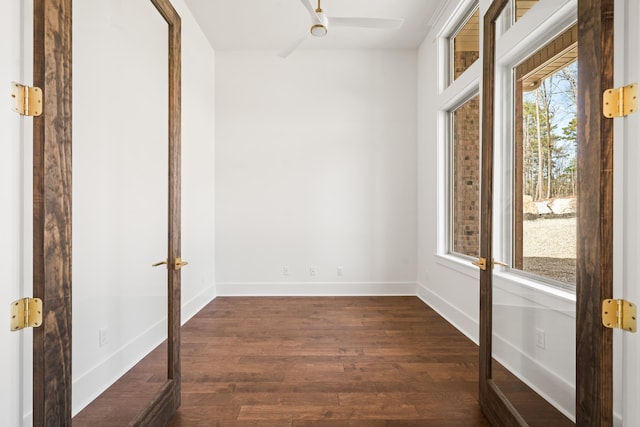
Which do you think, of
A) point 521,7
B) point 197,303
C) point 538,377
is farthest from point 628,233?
point 197,303

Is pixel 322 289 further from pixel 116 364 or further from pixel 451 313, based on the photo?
pixel 116 364

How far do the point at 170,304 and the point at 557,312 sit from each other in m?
1.95

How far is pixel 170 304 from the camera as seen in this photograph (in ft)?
6.17

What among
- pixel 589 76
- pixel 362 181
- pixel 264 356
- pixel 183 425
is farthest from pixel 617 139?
pixel 362 181

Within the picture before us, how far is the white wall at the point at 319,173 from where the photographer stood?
15.0 ft

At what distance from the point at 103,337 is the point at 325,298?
301 centimetres

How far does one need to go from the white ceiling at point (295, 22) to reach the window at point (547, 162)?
2.28 metres

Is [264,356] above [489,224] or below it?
below

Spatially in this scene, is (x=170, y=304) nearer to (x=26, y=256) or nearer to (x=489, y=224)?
(x=26, y=256)

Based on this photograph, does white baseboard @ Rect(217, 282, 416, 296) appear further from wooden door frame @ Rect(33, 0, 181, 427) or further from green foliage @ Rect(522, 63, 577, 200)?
wooden door frame @ Rect(33, 0, 181, 427)

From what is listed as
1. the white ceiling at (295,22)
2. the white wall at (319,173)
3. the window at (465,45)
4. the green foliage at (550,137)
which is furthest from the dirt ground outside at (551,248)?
the white ceiling at (295,22)

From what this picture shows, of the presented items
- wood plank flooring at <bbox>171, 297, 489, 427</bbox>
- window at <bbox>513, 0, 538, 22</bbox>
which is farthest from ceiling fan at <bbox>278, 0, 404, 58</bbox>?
wood plank flooring at <bbox>171, 297, 489, 427</bbox>

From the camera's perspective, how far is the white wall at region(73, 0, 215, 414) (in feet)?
5.22

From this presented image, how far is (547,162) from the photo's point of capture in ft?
5.29
